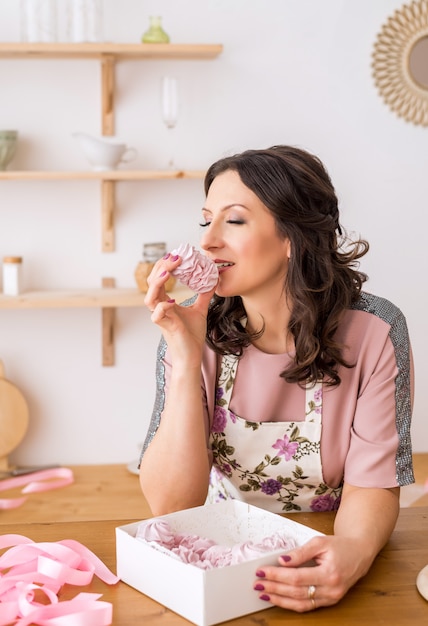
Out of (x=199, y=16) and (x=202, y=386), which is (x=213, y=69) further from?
(x=202, y=386)

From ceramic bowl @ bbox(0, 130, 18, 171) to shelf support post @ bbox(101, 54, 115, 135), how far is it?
0.38 meters

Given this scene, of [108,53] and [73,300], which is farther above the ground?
[108,53]

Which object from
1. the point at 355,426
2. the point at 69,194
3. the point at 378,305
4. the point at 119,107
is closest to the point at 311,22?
the point at 119,107

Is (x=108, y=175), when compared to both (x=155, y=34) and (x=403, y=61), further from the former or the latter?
(x=403, y=61)

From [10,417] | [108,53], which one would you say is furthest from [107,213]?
[10,417]

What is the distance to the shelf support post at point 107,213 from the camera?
366 cm

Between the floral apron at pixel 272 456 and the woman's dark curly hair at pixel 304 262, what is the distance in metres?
0.05

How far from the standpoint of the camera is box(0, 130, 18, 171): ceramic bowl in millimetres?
3488

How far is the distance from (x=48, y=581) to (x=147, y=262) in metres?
2.44

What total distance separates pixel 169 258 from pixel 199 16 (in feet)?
7.74

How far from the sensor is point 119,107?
3713mm

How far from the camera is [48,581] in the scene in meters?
1.24

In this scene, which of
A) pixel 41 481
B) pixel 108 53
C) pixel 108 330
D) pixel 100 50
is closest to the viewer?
pixel 100 50

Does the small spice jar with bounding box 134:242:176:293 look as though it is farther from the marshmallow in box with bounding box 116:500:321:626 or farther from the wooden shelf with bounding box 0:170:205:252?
the marshmallow in box with bounding box 116:500:321:626
